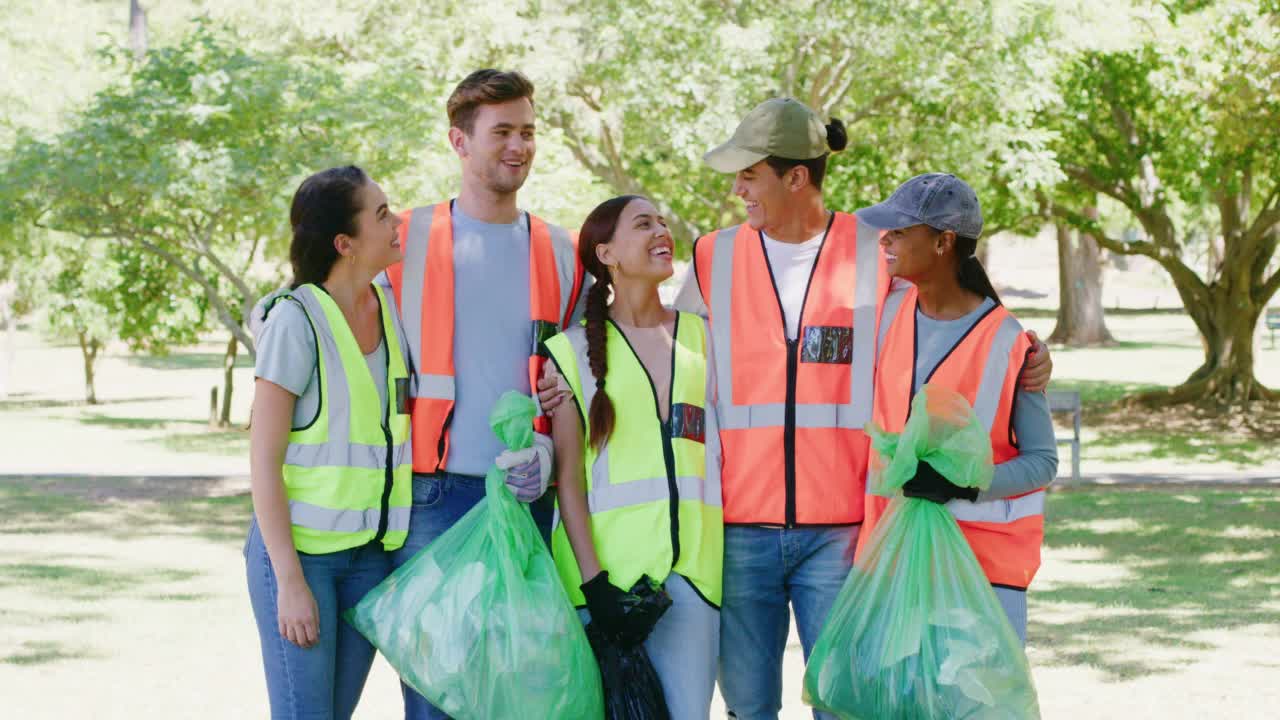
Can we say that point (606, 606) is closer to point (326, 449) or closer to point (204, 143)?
point (326, 449)

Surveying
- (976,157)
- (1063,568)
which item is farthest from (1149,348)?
(1063,568)

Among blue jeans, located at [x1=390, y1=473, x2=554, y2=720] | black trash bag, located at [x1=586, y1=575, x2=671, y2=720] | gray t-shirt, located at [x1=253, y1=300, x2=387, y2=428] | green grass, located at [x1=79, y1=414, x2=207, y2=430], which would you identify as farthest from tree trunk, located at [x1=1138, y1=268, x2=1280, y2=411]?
gray t-shirt, located at [x1=253, y1=300, x2=387, y2=428]

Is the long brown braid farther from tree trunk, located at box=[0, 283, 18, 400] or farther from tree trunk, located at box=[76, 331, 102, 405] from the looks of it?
tree trunk, located at box=[0, 283, 18, 400]

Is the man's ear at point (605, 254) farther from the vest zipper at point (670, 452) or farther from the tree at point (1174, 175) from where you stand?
the tree at point (1174, 175)

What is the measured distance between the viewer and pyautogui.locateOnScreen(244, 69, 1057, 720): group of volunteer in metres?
3.60

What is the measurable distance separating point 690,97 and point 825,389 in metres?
12.6

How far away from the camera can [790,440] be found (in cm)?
392

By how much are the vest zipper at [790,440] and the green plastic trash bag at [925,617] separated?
29cm

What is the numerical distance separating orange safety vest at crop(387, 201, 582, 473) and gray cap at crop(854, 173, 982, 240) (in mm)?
930

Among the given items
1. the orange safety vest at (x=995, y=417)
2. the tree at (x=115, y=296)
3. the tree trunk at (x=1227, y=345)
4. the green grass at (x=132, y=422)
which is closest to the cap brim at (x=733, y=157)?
the orange safety vest at (x=995, y=417)

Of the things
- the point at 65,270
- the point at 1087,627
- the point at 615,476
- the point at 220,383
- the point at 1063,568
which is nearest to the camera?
the point at 615,476

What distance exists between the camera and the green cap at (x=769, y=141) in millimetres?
4027

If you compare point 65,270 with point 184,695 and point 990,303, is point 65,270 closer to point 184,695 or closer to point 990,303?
point 184,695

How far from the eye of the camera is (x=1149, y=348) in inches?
1609
